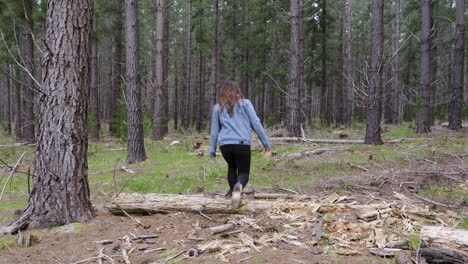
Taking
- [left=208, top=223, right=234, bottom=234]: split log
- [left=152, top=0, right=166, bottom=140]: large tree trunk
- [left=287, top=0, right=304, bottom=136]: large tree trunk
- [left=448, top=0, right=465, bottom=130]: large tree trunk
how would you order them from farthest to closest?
[left=448, top=0, right=465, bottom=130]: large tree trunk
[left=152, top=0, right=166, bottom=140]: large tree trunk
[left=287, top=0, right=304, bottom=136]: large tree trunk
[left=208, top=223, right=234, bottom=234]: split log

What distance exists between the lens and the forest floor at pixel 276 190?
4.16 meters

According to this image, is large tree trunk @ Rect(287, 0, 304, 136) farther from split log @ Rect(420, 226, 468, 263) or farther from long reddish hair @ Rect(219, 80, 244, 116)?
split log @ Rect(420, 226, 468, 263)

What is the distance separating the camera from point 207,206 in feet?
17.6

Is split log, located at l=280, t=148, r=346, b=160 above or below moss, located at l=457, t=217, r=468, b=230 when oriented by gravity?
above

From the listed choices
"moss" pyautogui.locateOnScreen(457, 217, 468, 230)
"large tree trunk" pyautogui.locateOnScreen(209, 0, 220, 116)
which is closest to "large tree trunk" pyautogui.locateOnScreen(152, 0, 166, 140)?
"large tree trunk" pyautogui.locateOnScreen(209, 0, 220, 116)

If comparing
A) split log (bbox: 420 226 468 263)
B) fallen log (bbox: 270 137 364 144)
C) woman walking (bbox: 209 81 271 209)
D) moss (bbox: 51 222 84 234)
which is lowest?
moss (bbox: 51 222 84 234)

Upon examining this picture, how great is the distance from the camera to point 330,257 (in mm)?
3863

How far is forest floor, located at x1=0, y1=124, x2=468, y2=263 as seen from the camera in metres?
4.16

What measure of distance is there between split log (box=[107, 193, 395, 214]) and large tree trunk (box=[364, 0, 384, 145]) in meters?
7.60

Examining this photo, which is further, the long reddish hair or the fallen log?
the fallen log

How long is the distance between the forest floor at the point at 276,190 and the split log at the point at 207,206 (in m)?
0.11

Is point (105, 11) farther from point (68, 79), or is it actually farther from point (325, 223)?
point (325, 223)

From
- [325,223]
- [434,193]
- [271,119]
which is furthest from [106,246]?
[271,119]

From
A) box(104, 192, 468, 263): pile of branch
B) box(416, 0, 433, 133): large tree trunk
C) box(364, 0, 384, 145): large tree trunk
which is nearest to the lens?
box(104, 192, 468, 263): pile of branch
